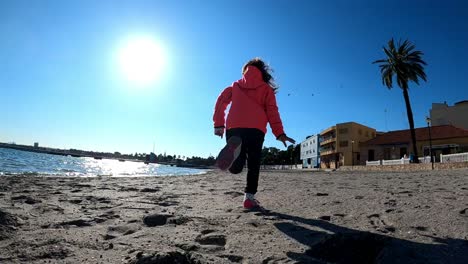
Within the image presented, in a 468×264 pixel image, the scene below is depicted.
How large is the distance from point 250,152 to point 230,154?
10.4 inches

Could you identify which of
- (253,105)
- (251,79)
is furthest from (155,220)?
(251,79)

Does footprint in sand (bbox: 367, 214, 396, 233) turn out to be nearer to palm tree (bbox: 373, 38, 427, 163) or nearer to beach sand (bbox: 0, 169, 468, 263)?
beach sand (bbox: 0, 169, 468, 263)

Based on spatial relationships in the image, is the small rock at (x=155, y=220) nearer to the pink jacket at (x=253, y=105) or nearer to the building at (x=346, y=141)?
the pink jacket at (x=253, y=105)

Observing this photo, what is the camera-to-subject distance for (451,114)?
59469mm

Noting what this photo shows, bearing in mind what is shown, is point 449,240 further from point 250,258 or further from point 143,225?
point 143,225

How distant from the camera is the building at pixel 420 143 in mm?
44781

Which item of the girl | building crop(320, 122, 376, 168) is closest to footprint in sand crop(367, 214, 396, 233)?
the girl

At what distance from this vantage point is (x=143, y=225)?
2.81m

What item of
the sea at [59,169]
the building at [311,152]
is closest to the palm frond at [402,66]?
the sea at [59,169]

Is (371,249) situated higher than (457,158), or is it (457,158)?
(457,158)

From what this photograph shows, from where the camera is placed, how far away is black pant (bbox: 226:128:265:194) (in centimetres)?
402

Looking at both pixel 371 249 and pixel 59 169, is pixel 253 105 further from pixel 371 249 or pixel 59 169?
pixel 59 169

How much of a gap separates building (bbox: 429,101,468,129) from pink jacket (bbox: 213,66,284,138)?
64.4 metres

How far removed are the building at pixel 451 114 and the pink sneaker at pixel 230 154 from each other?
6492cm
